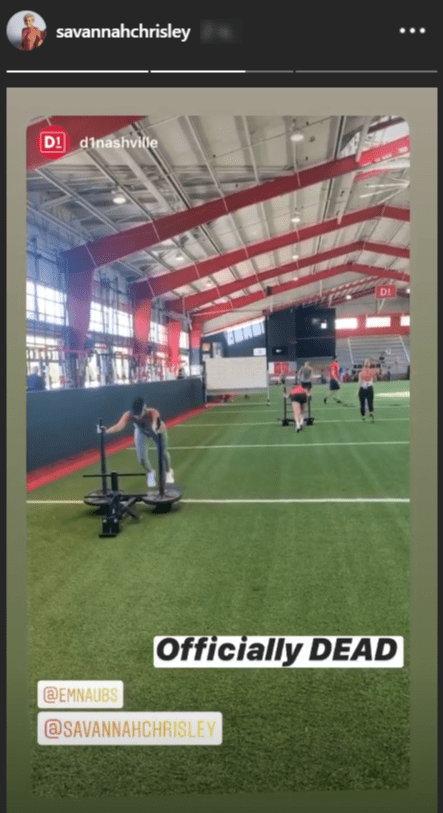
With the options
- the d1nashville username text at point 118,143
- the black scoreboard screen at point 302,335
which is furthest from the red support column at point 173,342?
the black scoreboard screen at point 302,335

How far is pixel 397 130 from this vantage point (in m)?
1.15

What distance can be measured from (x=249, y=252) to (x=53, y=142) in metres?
2.32

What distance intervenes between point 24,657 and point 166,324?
4.45 feet

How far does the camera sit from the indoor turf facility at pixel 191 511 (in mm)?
1175

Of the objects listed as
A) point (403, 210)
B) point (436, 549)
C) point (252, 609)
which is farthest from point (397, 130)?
point (252, 609)

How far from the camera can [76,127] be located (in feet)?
3.89

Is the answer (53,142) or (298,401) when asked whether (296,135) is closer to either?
(53,142)

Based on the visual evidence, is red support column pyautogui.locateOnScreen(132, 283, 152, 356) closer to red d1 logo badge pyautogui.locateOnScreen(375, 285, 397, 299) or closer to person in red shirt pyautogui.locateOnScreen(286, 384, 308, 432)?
red d1 logo badge pyautogui.locateOnScreen(375, 285, 397, 299)

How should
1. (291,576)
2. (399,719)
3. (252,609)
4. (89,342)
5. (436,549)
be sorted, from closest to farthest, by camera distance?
(436,549) < (399,719) < (89,342) < (252,609) < (291,576)

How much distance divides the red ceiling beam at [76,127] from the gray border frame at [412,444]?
0.9 inches

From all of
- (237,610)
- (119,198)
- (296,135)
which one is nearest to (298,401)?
(237,610)

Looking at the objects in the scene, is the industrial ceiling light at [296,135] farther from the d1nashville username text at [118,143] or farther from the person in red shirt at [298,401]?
the person in red shirt at [298,401]

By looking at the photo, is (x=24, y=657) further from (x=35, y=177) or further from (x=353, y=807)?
(x=35, y=177)
